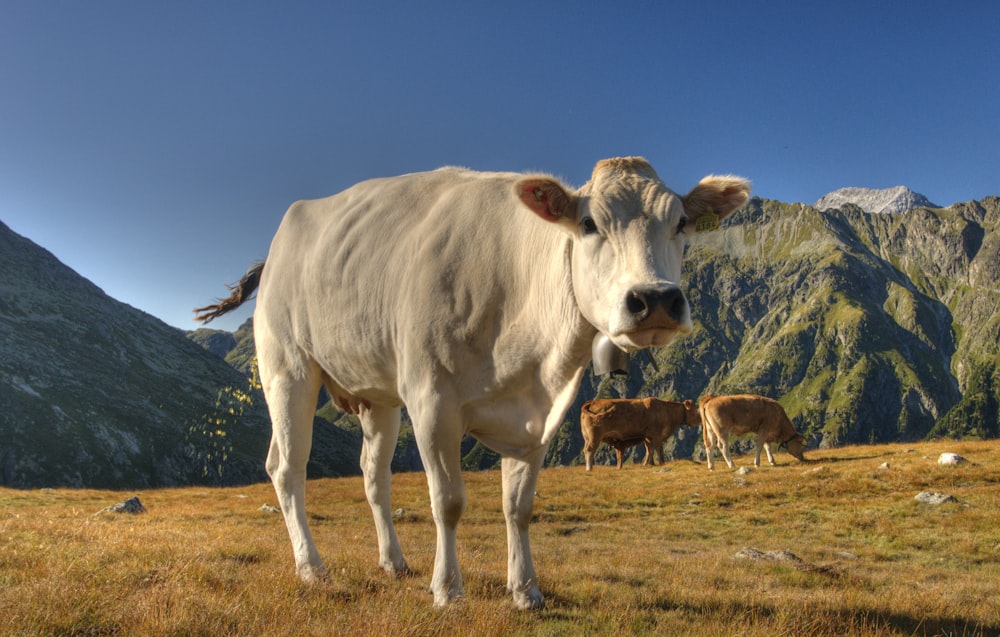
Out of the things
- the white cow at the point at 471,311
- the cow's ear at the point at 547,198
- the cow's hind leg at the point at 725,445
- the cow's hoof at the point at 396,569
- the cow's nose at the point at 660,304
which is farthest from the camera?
the cow's hind leg at the point at 725,445

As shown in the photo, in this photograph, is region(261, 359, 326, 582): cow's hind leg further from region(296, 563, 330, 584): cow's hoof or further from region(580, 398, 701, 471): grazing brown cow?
region(580, 398, 701, 471): grazing brown cow

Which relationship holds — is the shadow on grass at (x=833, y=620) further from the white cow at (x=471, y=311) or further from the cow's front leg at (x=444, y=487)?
the cow's front leg at (x=444, y=487)

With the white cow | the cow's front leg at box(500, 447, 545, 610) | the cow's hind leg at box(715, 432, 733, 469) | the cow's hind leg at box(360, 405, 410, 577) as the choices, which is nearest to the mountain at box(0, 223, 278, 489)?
the cow's hind leg at box(715, 432, 733, 469)

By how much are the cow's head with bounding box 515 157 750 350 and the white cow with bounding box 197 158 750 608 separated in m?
0.01

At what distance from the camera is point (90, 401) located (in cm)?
16038

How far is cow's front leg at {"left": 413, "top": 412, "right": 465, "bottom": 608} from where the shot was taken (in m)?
5.99

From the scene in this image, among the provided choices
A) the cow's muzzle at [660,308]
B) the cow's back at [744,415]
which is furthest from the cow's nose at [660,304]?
the cow's back at [744,415]

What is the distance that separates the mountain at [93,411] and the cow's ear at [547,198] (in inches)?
5075

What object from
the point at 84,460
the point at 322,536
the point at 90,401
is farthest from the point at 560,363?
the point at 90,401

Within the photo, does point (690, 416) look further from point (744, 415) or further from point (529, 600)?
point (529, 600)

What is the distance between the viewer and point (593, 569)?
9109mm

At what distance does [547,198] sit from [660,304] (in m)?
1.45

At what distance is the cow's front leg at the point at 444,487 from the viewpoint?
19.7ft

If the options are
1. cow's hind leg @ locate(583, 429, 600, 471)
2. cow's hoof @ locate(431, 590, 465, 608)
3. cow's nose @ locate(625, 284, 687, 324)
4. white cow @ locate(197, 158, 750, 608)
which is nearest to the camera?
cow's nose @ locate(625, 284, 687, 324)
